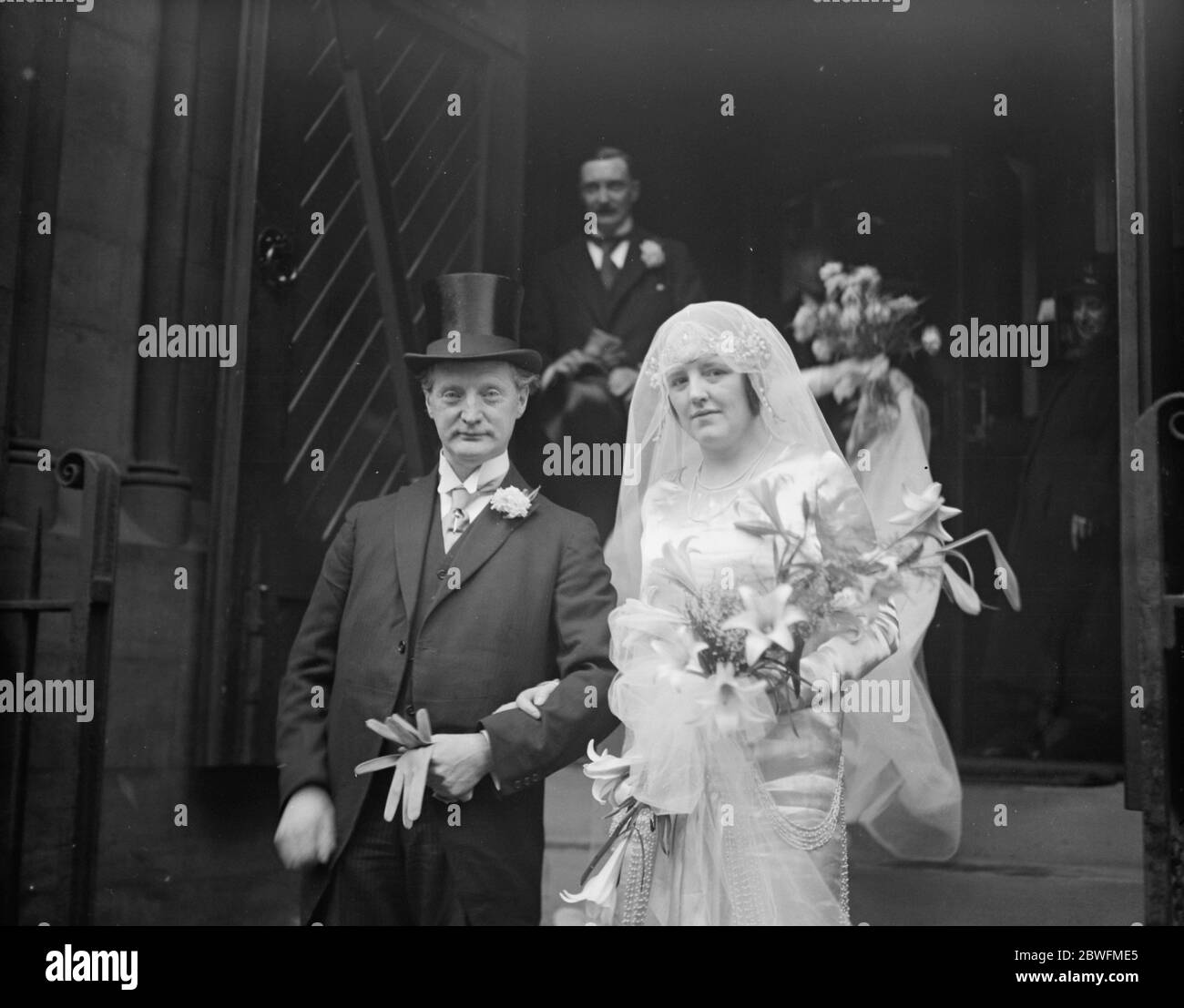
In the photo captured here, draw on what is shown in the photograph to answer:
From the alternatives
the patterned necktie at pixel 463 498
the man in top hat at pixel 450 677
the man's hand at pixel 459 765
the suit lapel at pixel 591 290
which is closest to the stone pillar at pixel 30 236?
A: the man in top hat at pixel 450 677

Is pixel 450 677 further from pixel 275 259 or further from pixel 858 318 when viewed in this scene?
pixel 858 318

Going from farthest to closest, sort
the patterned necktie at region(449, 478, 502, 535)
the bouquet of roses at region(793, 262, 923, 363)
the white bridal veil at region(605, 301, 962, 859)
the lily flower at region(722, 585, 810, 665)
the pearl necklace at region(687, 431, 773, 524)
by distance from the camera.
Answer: the bouquet of roses at region(793, 262, 923, 363) < the patterned necktie at region(449, 478, 502, 535) < the white bridal veil at region(605, 301, 962, 859) < the pearl necklace at region(687, 431, 773, 524) < the lily flower at region(722, 585, 810, 665)

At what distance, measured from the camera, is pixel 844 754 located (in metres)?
3.60

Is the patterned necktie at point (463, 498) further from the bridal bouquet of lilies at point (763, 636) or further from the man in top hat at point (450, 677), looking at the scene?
the bridal bouquet of lilies at point (763, 636)

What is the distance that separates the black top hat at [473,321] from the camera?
3789mm

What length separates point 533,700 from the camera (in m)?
3.61

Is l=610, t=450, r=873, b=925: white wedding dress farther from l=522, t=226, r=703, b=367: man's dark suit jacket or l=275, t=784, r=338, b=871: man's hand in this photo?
l=275, t=784, r=338, b=871: man's hand

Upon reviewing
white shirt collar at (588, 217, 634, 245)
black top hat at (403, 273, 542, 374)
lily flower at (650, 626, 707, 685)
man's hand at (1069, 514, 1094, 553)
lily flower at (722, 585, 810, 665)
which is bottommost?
lily flower at (650, 626, 707, 685)

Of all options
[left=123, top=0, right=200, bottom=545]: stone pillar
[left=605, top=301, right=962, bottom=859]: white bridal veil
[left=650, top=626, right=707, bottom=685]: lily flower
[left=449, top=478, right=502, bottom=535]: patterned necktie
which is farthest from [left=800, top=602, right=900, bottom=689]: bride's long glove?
[left=123, top=0, right=200, bottom=545]: stone pillar

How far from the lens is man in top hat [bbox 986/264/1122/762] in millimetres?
3729

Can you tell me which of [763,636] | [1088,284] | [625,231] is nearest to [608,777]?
[763,636]

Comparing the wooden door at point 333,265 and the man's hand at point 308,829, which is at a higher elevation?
the wooden door at point 333,265

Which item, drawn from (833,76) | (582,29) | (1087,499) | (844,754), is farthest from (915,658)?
(582,29)

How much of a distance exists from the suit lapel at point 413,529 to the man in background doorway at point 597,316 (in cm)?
24
